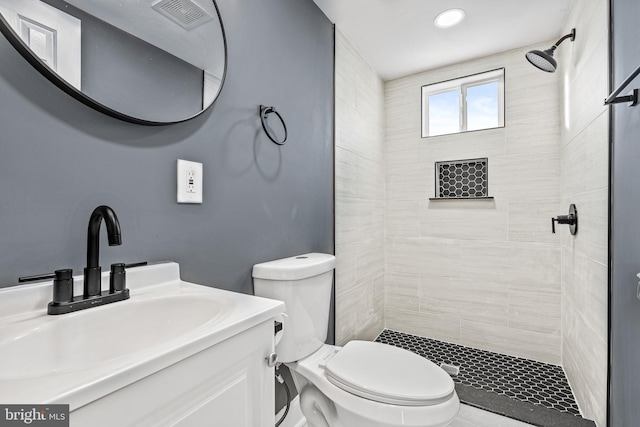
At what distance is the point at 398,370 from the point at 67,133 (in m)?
1.28

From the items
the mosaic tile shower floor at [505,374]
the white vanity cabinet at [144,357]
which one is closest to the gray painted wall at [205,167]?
the white vanity cabinet at [144,357]

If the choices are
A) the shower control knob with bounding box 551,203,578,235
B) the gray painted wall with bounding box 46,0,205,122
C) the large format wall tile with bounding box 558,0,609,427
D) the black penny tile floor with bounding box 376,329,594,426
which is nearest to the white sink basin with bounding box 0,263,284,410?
the gray painted wall with bounding box 46,0,205,122

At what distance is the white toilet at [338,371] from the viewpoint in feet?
3.34

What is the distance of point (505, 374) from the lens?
196 centimetres

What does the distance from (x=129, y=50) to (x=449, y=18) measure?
183 centimetres

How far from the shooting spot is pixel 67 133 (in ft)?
2.50

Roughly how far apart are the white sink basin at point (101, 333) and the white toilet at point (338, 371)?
35 centimetres

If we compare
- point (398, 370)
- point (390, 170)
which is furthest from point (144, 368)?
point (390, 170)

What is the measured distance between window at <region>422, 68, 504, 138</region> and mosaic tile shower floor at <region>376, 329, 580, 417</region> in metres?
1.65

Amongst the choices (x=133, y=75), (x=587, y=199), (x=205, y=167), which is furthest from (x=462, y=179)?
(x=133, y=75)

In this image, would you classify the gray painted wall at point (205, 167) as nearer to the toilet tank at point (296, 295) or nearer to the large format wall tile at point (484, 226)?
the toilet tank at point (296, 295)

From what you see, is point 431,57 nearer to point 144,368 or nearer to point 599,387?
point 599,387

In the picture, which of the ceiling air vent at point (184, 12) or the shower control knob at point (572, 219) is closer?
the ceiling air vent at point (184, 12)

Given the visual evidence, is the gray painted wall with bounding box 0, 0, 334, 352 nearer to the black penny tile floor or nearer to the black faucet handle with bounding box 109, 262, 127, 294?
the black faucet handle with bounding box 109, 262, 127, 294
